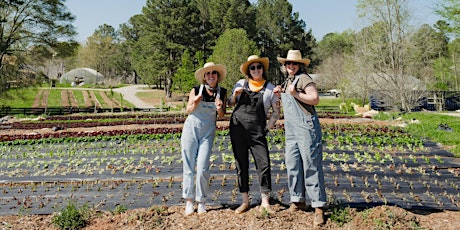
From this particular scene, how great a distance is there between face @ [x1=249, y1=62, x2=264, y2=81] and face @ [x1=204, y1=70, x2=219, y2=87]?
1.35 feet

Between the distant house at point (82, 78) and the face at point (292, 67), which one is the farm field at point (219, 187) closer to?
the face at point (292, 67)

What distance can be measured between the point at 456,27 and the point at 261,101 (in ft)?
45.2

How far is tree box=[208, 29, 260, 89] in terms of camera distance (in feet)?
82.7

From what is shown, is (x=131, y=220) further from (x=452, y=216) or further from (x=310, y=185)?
(x=452, y=216)

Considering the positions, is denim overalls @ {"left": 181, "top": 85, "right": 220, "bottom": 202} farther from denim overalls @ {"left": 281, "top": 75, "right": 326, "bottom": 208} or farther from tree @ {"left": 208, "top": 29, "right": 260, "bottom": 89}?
tree @ {"left": 208, "top": 29, "right": 260, "bottom": 89}

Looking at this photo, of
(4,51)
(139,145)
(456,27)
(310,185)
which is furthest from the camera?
(4,51)

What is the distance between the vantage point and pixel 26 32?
2712 centimetres

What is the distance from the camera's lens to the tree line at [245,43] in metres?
21.8

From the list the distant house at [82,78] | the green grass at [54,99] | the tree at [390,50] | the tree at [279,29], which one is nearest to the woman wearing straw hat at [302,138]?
the tree at [390,50]

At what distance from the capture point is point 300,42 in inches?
1775

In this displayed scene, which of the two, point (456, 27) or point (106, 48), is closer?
point (456, 27)

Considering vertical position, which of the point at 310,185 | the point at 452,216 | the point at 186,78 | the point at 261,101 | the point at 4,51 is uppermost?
the point at 4,51

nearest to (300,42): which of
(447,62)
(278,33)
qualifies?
(278,33)

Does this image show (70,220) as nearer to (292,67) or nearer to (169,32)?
(292,67)
